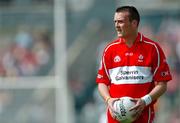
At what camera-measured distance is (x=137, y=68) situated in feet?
30.4

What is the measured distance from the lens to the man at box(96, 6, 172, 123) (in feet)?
30.1

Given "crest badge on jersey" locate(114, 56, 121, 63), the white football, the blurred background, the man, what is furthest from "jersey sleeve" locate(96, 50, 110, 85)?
the blurred background

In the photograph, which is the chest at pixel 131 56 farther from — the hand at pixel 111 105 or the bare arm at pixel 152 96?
the hand at pixel 111 105

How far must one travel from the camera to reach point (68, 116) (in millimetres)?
18109

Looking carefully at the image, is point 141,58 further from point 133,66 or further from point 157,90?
point 157,90

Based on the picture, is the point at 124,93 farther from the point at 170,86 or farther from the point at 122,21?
the point at 170,86

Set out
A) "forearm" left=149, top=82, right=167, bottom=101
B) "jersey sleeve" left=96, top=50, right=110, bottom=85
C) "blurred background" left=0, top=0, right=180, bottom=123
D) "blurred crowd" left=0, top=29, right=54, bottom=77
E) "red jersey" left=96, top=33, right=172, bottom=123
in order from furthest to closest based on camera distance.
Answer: "blurred crowd" left=0, top=29, right=54, bottom=77 → "blurred background" left=0, top=0, right=180, bottom=123 → "jersey sleeve" left=96, top=50, right=110, bottom=85 → "red jersey" left=96, top=33, right=172, bottom=123 → "forearm" left=149, top=82, right=167, bottom=101

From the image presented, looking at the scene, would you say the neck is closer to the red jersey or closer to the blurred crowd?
the red jersey

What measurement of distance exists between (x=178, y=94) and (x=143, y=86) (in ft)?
27.6

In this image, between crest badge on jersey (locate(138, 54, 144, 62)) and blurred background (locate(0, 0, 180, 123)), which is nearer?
crest badge on jersey (locate(138, 54, 144, 62))

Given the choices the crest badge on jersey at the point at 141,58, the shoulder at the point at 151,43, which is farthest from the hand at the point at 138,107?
the shoulder at the point at 151,43

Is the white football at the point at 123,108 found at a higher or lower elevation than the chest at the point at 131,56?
lower

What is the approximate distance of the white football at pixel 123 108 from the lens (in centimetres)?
898

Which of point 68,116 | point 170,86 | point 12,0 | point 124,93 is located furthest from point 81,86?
point 124,93
